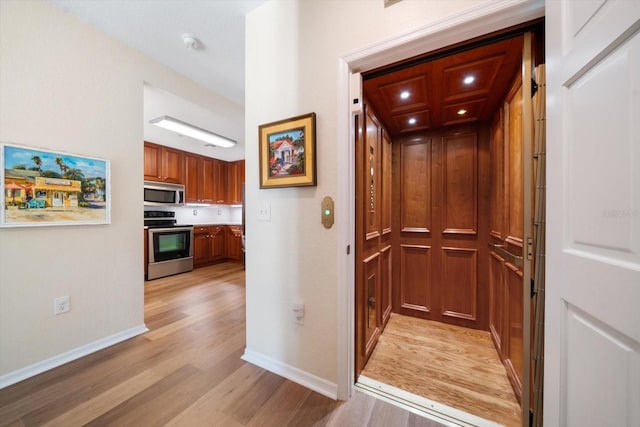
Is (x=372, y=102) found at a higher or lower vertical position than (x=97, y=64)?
lower

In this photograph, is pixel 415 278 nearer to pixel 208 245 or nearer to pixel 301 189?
pixel 301 189

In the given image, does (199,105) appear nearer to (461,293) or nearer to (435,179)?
(435,179)

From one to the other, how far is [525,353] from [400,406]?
710 mm

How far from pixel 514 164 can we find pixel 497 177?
1.61ft

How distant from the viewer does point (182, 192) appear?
4371 millimetres

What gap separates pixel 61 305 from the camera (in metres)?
1.67

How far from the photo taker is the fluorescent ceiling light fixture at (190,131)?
285cm

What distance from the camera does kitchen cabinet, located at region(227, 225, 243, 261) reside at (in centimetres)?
508

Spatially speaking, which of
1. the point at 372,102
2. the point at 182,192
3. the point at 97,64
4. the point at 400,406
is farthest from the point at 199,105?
the point at 400,406

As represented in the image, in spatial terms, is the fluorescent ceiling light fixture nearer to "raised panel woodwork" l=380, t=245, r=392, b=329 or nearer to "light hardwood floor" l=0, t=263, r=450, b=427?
"light hardwood floor" l=0, t=263, r=450, b=427

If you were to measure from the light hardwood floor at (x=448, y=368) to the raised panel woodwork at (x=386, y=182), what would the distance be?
0.98m

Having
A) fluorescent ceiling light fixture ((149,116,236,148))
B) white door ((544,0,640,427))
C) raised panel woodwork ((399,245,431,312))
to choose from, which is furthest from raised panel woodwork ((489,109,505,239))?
fluorescent ceiling light fixture ((149,116,236,148))

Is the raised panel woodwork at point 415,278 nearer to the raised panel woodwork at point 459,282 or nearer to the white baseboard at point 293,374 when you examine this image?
the raised panel woodwork at point 459,282

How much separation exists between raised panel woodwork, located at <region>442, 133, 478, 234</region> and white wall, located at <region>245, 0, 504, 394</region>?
1496 millimetres
